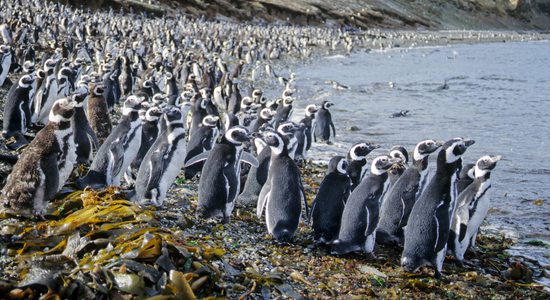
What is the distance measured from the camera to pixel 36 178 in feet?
16.5

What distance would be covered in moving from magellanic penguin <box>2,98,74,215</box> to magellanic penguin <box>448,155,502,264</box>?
355cm

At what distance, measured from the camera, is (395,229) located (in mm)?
5809

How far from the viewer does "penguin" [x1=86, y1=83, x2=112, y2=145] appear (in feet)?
29.2

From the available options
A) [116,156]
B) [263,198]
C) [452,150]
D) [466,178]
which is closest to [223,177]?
[263,198]

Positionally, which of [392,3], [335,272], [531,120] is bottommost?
[335,272]

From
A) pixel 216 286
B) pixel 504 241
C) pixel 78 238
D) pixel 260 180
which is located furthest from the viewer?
pixel 260 180

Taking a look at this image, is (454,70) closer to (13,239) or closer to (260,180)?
(260,180)

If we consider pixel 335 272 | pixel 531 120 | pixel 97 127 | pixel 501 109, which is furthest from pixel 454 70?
pixel 335 272

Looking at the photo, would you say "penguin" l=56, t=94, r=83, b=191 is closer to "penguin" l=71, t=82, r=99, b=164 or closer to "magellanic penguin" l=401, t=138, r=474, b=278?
"penguin" l=71, t=82, r=99, b=164

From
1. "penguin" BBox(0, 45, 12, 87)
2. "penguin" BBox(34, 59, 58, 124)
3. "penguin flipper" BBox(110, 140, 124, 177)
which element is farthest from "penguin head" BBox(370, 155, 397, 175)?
"penguin" BBox(0, 45, 12, 87)

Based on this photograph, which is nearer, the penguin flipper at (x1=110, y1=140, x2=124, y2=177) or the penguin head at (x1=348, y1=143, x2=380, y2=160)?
the penguin head at (x1=348, y1=143, x2=380, y2=160)

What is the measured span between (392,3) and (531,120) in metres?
69.1

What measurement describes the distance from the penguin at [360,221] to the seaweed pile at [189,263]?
0.11 metres

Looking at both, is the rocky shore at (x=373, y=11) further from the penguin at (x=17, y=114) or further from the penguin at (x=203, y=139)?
the penguin at (x=203, y=139)
